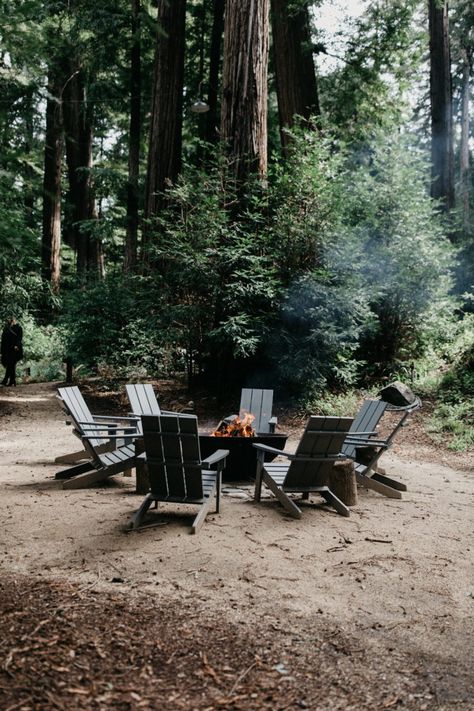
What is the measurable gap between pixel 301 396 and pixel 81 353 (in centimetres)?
466

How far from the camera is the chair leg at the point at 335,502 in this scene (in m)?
5.65

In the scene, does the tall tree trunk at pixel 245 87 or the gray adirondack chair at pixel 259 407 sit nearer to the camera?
the gray adirondack chair at pixel 259 407

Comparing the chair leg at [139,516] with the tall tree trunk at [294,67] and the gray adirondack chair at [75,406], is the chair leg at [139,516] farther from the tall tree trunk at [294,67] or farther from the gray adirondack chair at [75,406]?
the tall tree trunk at [294,67]

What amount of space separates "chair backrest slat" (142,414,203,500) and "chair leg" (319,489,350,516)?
128 centimetres

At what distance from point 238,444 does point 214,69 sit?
1533cm

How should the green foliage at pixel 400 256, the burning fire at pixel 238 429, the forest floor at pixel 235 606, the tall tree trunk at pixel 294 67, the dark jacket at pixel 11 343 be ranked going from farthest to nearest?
the dark jacket at pixel 11 343
the tall tree trunk at pixel 294 67
the green foliage at pixel 400 256
the burning fire at pixel 238 429
the forest floor at pixel 235 606

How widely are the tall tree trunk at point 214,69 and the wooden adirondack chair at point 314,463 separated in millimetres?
15102

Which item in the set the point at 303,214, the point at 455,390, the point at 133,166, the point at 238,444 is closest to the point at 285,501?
the point at 238,444

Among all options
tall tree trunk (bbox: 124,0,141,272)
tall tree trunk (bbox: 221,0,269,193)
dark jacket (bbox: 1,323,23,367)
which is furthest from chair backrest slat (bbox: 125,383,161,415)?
tall tree trunk (bbox: 124,0,141,272)

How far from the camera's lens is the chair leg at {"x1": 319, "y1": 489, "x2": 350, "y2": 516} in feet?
18.5

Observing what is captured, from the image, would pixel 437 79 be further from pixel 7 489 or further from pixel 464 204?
pixel 7 489

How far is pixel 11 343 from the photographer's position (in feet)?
49.1

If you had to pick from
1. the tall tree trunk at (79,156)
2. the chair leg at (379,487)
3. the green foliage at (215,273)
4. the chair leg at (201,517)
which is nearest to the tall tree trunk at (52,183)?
the tall tree trunk at (79,156)

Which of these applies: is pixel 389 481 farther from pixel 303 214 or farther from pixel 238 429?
pixel 303 214
